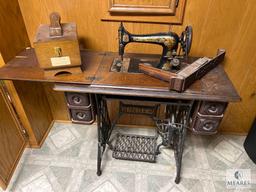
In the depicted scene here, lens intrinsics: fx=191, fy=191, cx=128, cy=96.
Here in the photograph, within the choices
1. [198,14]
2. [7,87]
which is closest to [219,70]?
[198,14]

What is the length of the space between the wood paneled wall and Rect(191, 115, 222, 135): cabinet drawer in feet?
1.78

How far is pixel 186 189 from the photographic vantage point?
4.65ft

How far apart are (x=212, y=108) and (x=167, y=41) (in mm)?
445

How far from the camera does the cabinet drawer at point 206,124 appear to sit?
108 cm

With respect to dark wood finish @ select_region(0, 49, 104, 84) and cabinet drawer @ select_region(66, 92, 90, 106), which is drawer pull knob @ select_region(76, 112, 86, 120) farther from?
dark wood finish @ select_region(0, 49, 104, 84)

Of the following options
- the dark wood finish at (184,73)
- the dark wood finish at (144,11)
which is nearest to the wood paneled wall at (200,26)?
the dark wood finish at (144,11)

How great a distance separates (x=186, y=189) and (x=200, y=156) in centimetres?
34

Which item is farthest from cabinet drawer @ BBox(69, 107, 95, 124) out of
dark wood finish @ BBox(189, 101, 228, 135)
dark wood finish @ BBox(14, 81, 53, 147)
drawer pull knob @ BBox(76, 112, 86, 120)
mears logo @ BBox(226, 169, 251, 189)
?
mears logo @ BBox(226, 169, 251, 189)

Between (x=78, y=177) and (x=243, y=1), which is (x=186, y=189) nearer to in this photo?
(x=78, y=177)

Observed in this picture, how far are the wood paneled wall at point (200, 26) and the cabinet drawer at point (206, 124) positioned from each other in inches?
21.3

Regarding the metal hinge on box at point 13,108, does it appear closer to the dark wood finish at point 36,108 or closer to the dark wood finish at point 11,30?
the dark wood finish at point 36,108

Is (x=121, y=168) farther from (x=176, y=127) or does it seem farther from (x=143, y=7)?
(x=143, y=7)

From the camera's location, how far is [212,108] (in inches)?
41.2

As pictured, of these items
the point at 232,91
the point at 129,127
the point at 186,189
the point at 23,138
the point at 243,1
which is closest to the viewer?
the point at 232,91
